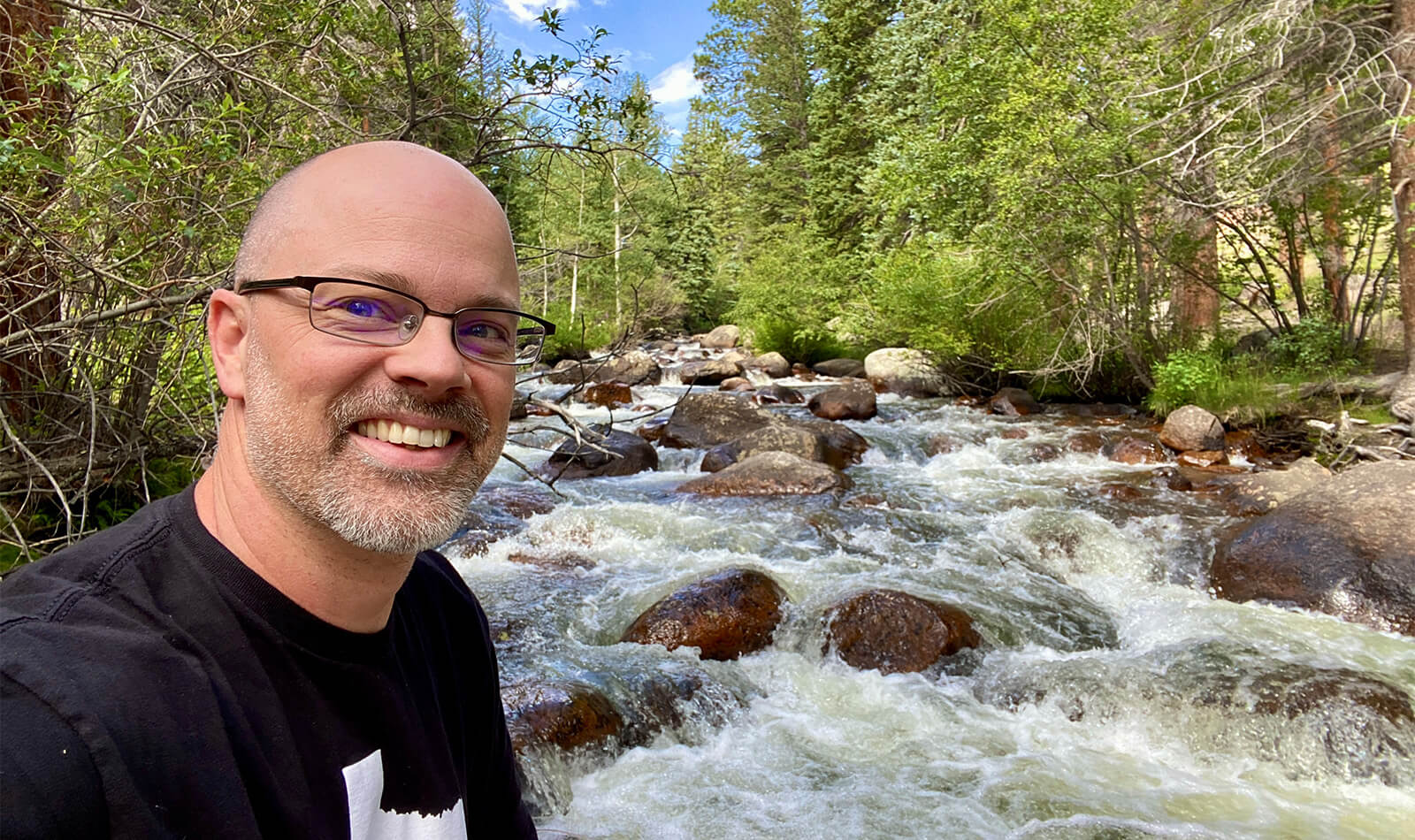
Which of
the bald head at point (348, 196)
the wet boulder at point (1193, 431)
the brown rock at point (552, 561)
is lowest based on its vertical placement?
the brown rock at point (552, 561)

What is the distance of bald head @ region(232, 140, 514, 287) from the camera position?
123 centimetres

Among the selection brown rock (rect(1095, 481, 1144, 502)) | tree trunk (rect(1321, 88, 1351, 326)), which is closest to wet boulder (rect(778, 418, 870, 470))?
brown rock (rect(1095, 481, 1144, 502))

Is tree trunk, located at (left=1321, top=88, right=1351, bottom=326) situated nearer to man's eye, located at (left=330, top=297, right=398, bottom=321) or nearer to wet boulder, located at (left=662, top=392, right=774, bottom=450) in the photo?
wet boulder, located at (left=662, top=392, right=774, bottom=450)

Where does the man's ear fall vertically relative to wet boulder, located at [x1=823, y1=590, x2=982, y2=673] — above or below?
above

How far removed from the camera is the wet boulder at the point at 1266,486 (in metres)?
8.16

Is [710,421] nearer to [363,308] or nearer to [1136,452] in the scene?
[1136,452]

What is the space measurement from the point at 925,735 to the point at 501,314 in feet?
14.4

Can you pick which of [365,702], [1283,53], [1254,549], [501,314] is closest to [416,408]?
[501,314]

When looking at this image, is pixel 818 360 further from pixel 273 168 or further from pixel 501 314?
pixel 501 314

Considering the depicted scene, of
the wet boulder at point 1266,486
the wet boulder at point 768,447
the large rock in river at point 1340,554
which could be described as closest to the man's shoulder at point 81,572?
the large rock in river at point 1340,554

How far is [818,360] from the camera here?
22953 mm

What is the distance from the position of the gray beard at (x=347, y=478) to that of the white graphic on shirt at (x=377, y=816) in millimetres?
304

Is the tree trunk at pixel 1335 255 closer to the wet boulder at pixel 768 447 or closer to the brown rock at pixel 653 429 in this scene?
the wet boulder at pixel 768 447

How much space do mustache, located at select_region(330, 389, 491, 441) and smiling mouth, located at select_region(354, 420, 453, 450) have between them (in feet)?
0.05
